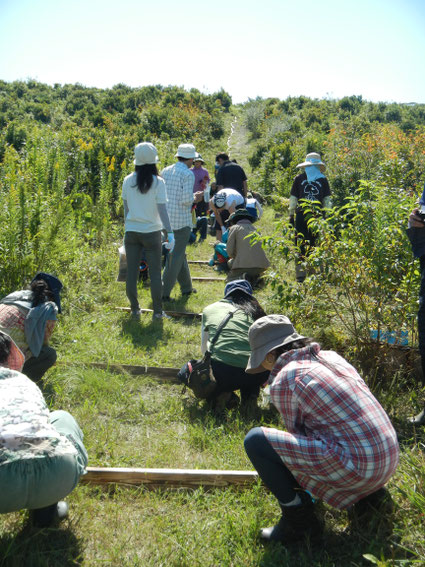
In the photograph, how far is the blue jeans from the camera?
252 cm

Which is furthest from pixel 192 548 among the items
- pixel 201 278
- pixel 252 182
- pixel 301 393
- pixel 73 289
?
pixel 252 182

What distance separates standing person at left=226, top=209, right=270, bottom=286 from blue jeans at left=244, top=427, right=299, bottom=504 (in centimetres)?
421

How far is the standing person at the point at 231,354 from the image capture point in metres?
3.97

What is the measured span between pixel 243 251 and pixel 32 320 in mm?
3398

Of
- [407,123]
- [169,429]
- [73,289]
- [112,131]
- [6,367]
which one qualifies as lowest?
[169,429]

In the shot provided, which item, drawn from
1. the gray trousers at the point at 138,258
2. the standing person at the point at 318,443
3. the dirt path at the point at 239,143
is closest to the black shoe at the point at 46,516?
the standing person at the point at 318,443

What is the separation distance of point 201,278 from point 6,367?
209 inches

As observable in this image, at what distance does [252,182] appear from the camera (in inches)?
688

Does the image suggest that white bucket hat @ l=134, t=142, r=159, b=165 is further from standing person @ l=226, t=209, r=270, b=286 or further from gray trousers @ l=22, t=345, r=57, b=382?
gray trousers @ l=22, t=345, r=57, b=382

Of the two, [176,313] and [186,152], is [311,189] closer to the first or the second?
[186,152]

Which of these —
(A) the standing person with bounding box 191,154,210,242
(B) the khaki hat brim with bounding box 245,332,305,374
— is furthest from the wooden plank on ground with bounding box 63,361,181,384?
(A) the standing person with bounding box 191,154,210,242

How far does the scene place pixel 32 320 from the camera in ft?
12.8

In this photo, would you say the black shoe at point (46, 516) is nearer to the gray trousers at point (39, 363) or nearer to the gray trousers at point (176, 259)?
the gray trousers at point (39, 363)

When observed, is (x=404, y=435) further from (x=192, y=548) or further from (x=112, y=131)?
(x=112, y=131)
